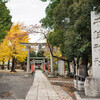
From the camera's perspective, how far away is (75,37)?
364 inches

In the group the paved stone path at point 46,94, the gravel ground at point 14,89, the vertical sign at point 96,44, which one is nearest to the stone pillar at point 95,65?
the vertical sign at point 96,44

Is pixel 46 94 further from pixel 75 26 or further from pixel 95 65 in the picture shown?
pixel 75 26

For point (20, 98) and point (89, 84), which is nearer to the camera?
point (89, 84)

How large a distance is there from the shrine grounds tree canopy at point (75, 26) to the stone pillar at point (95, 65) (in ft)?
1.69

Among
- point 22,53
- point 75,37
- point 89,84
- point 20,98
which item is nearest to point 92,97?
point 89,84

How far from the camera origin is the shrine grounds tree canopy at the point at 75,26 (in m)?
8.34

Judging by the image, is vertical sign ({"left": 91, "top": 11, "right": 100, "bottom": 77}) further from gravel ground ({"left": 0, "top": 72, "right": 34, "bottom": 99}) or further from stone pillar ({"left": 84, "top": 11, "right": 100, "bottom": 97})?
Answer: gravel ground ({"left": 0, "top": 72, "right": 34, "bottom": 99})

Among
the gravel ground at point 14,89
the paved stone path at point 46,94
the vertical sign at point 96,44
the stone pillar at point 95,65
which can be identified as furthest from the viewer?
the gravel ground at point 14,89

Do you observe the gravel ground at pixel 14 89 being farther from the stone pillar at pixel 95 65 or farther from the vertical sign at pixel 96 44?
the vertical sign at pixel 96 44

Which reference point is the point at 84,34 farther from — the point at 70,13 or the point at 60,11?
the point at 60,11

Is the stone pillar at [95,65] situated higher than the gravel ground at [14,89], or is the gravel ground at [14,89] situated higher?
the stone pillar at [95,65]

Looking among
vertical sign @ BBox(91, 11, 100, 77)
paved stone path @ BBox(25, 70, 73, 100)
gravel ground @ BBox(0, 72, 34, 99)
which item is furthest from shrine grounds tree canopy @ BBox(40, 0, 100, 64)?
gravel ground @ BBox(0, 72, 34, 99)

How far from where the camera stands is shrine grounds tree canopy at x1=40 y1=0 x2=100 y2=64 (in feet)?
27.4

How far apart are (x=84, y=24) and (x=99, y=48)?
11.1 feet
